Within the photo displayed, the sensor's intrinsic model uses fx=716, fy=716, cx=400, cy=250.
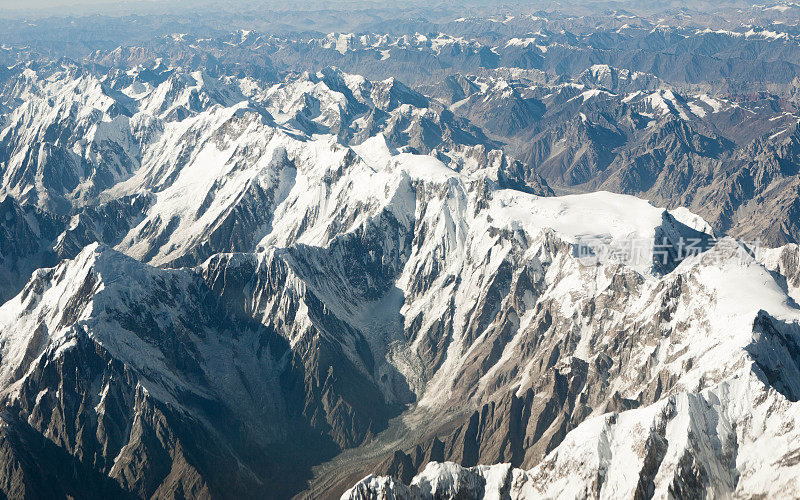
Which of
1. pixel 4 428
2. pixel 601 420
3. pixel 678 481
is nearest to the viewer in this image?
pixel 678 481

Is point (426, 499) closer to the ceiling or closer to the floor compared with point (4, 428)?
closer to the ceiling

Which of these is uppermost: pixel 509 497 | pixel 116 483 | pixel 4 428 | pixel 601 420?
pixel 601 420

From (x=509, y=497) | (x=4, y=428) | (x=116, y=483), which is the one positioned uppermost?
(x=509, y=497)

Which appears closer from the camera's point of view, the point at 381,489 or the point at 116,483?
the point at 381,489

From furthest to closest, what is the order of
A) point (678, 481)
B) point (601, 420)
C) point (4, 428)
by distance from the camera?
1. point (4, 428)
2. point (601, 420)
3. point (678, 481)

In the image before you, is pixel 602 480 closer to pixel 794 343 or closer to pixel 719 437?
pixel 719 437

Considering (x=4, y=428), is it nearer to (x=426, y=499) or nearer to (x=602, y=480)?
(x=426, y=499)

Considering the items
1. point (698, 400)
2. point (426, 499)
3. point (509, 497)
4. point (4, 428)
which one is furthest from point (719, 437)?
point (4, 428)

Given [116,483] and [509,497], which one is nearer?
[509,497]

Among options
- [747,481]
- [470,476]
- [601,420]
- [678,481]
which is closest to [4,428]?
[470,476]
